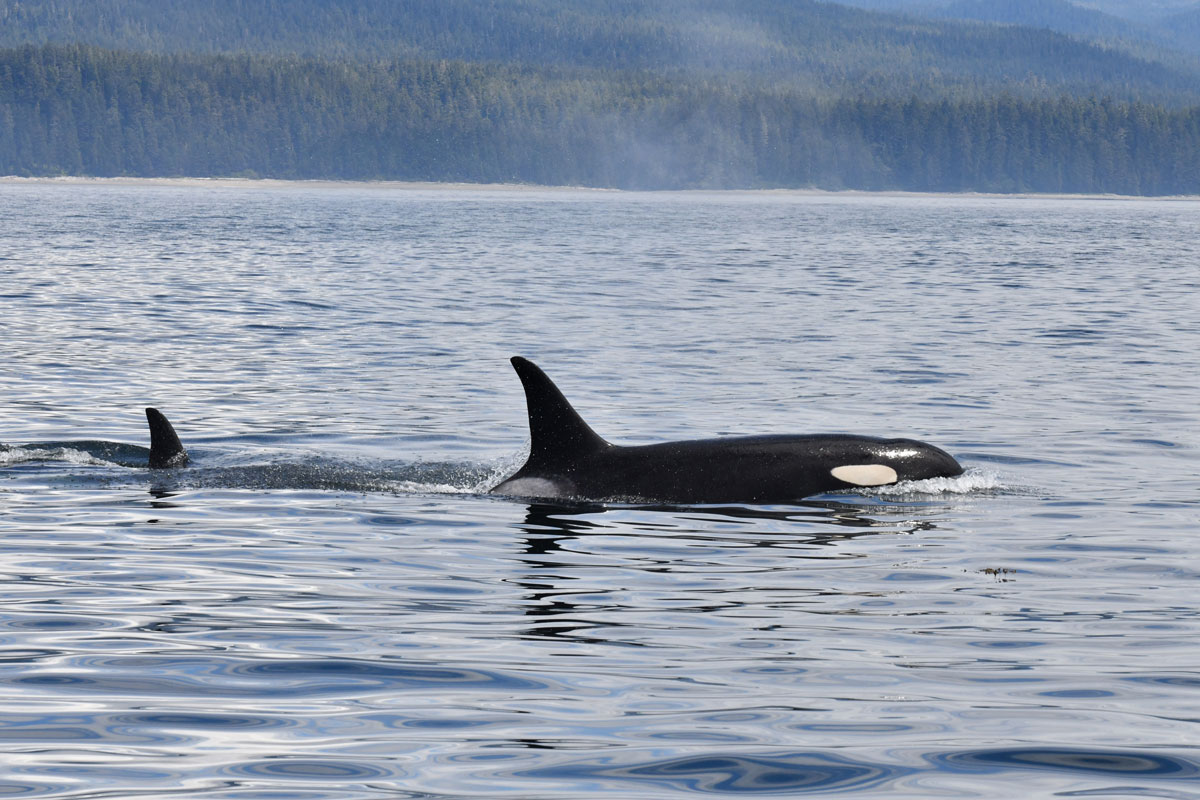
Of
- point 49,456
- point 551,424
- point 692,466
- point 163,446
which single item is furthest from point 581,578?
point 49,456

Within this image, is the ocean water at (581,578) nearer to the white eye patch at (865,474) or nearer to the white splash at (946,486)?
the white splash at (946,486)

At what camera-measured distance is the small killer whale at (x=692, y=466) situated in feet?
43.3

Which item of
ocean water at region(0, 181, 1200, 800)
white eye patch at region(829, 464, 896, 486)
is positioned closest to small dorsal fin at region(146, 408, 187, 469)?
ocean water at region(0, 181, 1200, 800)

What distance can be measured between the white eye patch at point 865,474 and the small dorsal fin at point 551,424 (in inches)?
72.9

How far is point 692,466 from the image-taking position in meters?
13.3

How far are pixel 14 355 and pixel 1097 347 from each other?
54.9 ft

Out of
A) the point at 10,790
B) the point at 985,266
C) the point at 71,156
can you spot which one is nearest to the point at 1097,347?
the point at 10,790

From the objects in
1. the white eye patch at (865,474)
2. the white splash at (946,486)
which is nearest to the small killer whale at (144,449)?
→ the white eye patch at (865,474)

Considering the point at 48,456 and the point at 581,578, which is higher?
the point at 48,456

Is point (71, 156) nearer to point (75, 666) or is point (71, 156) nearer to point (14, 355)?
point (14, 355)

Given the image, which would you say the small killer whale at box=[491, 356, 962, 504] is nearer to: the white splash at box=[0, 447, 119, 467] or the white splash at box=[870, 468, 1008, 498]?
the white splash at box=[870, 468, 1008, 498]

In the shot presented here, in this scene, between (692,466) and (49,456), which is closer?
(692,466)

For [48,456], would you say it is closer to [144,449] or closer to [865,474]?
[144,449]

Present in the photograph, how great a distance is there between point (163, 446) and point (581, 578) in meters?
5.60
